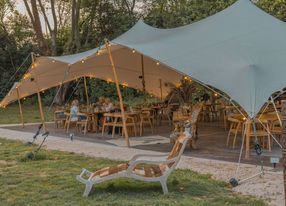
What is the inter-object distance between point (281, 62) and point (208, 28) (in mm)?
2553

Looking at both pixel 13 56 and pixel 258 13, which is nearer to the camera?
pixel 258 13

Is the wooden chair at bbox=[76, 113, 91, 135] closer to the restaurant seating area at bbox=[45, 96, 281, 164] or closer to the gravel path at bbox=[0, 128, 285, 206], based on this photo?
the restaurant seating area at bbox=[45, 96, 281, 164]

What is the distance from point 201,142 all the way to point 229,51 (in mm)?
2460

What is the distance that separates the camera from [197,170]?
712cm

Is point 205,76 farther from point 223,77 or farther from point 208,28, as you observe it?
point 208,28

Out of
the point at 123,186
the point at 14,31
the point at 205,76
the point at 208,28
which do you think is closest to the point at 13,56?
the point at 14,31

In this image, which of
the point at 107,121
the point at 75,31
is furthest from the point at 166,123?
the point at 75,31

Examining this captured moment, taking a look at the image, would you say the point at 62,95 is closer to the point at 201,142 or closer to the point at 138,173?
the point at 201,142

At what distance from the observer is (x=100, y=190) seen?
19.3 feet

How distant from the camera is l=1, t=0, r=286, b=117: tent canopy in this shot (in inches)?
290

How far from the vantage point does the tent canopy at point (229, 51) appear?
738 cm

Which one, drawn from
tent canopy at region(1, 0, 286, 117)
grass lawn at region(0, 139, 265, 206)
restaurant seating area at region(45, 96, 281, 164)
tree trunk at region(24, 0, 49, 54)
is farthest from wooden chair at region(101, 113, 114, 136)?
tree trunk at region(24, 0, 49, 54)

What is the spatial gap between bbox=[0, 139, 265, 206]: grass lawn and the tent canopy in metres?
1.50

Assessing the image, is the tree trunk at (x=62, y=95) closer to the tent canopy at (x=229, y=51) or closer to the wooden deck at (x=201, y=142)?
the wooden deck at (x=201, y=142)
